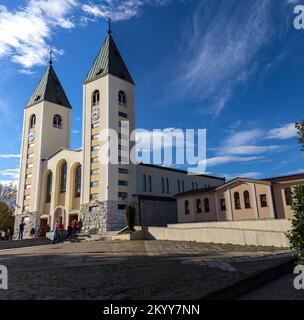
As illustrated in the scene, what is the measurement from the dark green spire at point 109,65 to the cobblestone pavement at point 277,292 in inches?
1375

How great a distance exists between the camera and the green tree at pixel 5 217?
46.5m

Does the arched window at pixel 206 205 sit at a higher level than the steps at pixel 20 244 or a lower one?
higher

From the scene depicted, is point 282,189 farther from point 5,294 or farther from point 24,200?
point 24,200

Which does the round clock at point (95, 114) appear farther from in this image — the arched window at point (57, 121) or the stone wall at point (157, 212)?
the stone wall at point (157, 212)

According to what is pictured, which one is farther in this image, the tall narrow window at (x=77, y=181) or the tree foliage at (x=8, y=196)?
the tree foliage at (x=8, y=196)

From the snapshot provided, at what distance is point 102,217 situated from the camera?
33.4 m

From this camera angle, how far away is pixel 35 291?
23.0 ft

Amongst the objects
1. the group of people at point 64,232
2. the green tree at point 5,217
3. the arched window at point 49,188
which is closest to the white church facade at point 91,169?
the arched window at point 49,188

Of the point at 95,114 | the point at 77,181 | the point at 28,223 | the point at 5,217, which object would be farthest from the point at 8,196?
the point at 95,114

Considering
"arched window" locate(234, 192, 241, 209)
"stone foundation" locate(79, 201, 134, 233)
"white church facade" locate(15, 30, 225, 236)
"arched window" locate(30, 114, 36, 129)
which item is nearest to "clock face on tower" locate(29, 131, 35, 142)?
"white church facade" locate(15, 30, 225, 236)

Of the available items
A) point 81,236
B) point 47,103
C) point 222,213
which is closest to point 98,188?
point 81,236

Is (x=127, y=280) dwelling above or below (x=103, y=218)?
below

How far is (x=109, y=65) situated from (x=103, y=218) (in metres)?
19.8

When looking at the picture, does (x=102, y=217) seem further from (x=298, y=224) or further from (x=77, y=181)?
(x=298, y=224)
